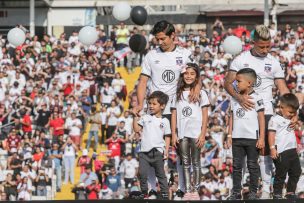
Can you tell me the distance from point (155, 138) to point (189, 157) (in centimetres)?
53

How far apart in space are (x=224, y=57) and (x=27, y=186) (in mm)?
9380

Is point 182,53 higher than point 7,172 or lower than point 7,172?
higher

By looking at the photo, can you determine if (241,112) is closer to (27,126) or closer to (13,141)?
(13,141)

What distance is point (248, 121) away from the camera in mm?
12500

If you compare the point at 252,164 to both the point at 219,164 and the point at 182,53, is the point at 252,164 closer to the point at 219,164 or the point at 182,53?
the point at 182,53

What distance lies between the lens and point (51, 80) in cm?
3089

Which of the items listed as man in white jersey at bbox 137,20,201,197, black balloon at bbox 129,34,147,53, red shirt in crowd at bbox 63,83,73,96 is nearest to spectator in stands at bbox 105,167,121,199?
black balloon at bbox 129,34,147,53

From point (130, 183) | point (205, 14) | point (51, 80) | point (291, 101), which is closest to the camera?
point (291, 101)


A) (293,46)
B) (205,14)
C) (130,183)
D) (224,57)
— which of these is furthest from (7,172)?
(205,14)

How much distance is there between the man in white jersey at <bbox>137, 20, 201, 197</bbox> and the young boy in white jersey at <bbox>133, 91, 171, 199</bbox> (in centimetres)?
20

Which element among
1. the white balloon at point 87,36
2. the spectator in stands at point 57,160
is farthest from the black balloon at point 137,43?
the spectator in stands at point 57,160

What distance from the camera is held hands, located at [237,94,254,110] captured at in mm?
12492

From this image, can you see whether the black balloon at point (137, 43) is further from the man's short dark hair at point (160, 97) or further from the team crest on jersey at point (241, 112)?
the team crest on jersey at point (241, 112)

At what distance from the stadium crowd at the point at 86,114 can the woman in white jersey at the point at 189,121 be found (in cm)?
874
